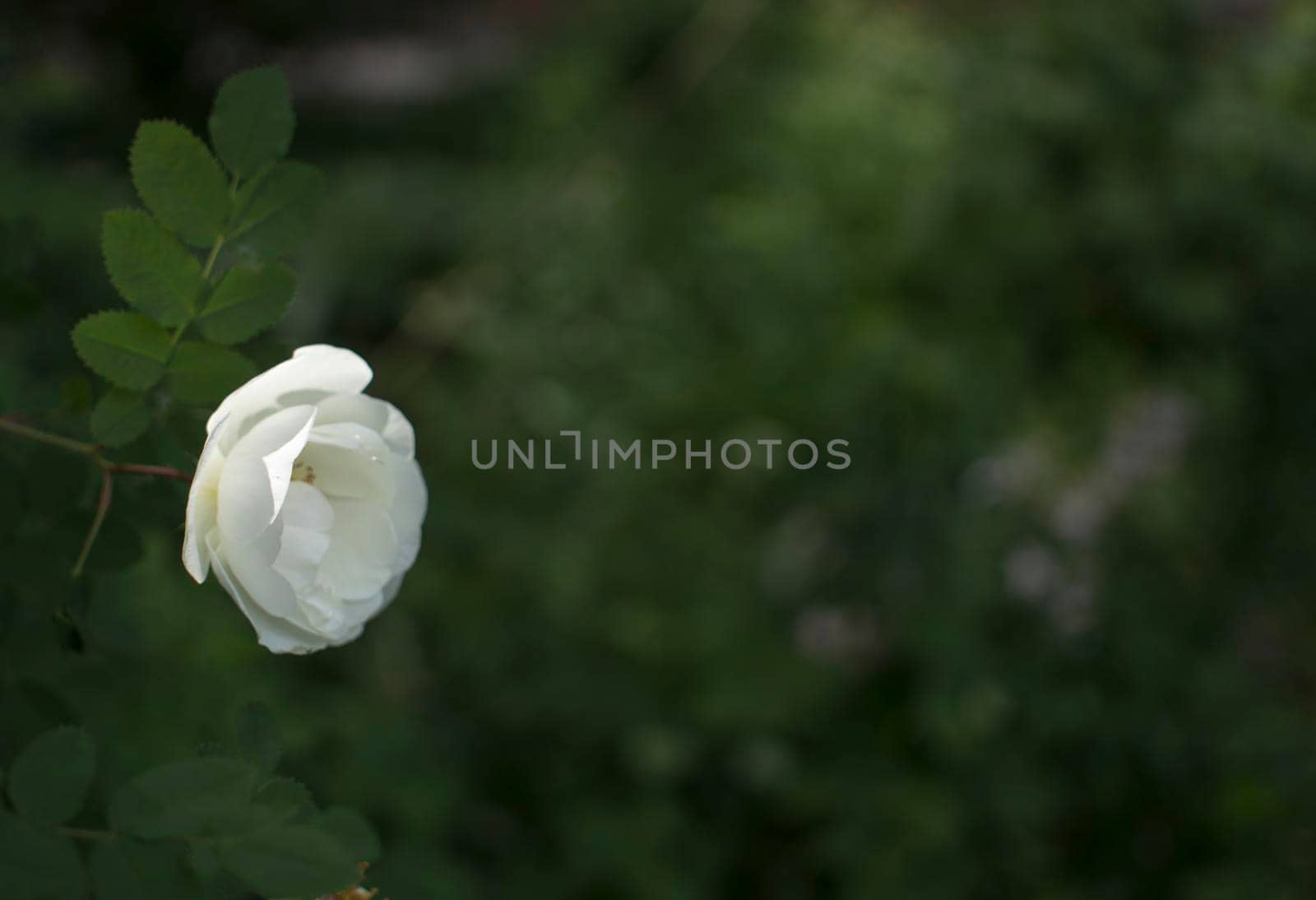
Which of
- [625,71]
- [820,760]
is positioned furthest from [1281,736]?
[625,71]

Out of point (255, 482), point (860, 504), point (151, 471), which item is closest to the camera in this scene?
point (255, 482)

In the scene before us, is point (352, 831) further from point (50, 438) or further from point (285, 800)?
point (50, 438)

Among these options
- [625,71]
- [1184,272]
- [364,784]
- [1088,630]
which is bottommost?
[364,784]

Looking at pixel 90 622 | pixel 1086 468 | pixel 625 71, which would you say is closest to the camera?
pixel 90 622

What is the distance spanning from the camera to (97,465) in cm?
79

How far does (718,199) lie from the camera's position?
2.95 metres

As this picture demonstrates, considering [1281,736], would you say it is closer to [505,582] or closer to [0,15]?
[505,582]

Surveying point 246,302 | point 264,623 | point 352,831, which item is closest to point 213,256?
point 246,302

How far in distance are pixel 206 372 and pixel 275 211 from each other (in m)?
0.12

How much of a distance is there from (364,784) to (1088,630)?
1.17m

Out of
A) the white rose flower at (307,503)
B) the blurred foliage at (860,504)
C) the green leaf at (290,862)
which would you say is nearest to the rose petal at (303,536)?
the white rose flower at (307,503)

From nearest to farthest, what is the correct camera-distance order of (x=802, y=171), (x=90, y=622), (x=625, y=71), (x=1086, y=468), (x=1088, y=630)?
(x=90, y=622)
(x=1088, y=630)
(x=1086, y=468)
(x=802, y=171)
(x=625, y=71)

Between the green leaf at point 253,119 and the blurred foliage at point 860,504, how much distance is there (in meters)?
0.43

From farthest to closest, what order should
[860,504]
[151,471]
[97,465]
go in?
[860,504] → [97,465] → [151,471]
